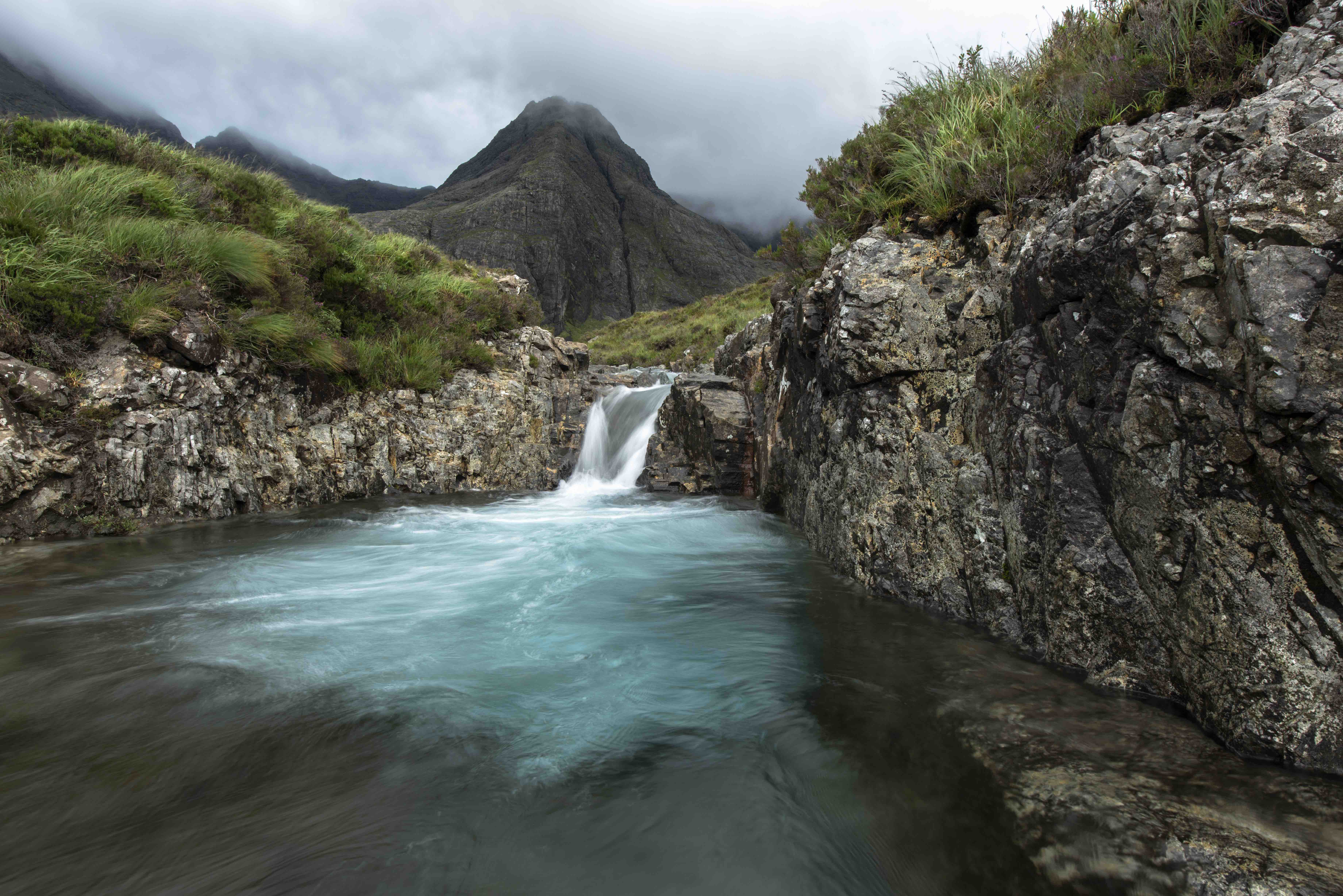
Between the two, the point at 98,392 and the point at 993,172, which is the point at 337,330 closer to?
the point at 98,392

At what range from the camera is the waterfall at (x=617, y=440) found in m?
12.6

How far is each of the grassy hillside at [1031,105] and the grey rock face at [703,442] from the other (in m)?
3.58

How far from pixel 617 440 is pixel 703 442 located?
284cm

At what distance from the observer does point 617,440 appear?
13453mm

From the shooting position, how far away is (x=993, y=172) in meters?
5.20

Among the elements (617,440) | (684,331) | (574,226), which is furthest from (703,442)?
(574,226)

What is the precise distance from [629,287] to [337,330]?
6565cm

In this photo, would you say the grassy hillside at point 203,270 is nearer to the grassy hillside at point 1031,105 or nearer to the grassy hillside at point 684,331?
the grassy hillside at point 1031,105

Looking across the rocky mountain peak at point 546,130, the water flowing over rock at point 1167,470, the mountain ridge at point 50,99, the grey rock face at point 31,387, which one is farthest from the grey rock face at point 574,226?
the water flowing over rock at point 1167,470

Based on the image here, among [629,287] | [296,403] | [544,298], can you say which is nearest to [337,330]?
[296,403]

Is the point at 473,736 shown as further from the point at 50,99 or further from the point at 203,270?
the point at 50,99

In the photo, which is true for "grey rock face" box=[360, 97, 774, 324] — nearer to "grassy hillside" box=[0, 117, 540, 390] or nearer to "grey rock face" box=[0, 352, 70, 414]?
"grassy hillside" box=[0, 117, 540, 390]

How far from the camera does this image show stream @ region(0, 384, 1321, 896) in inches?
92.4

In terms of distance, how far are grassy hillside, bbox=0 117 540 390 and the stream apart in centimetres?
301
